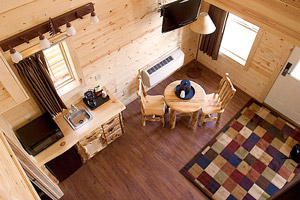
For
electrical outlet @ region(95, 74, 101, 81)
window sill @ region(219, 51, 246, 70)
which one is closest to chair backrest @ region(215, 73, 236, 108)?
window sill @ region(219, 51, 246, 70)

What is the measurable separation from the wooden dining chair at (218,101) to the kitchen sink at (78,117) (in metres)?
2.06

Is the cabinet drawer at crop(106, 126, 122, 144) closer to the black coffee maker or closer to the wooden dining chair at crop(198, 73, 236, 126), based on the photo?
the black coffee maker

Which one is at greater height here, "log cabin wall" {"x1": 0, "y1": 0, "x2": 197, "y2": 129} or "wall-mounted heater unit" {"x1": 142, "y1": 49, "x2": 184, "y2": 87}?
"log cabin wall" {"x1": 0, "y1": 0, "x2": 197, "y2": 129}

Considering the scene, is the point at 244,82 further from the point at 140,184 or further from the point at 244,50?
the point at 140,184

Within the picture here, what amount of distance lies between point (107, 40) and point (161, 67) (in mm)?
1429

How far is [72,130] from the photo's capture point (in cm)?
381

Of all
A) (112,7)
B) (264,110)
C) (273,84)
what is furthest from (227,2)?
(264,110)

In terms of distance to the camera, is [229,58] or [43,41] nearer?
[43,41]

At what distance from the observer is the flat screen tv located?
386cm

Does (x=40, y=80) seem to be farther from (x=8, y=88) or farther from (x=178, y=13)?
(x=178, y=13)

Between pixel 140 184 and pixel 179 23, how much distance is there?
2.79 meters

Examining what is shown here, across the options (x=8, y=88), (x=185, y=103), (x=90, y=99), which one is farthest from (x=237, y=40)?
(x=8, y=88)

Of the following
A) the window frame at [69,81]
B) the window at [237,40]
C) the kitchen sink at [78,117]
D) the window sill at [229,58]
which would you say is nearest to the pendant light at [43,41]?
the window frame at [69,81]

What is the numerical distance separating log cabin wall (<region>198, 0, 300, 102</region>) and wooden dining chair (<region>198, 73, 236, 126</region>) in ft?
2.79
